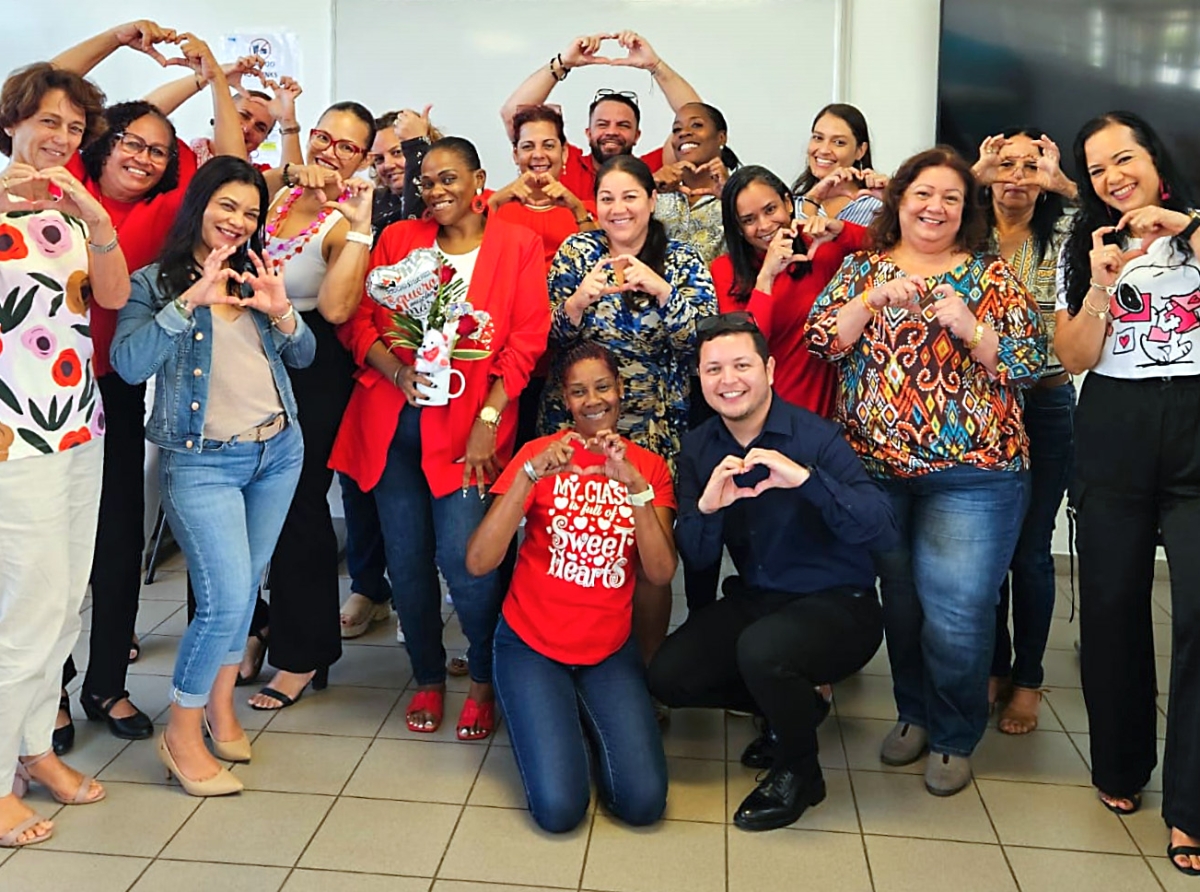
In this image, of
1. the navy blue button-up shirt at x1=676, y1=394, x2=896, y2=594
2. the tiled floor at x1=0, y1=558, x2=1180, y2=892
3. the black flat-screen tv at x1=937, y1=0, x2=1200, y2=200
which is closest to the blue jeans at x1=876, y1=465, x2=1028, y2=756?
the navy blue button-up shirt at x1=676, y1=394, x2=896, y2=594

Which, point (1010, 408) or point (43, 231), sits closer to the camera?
point (43, 231)

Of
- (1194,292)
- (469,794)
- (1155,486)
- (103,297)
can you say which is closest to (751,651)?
(469,794)

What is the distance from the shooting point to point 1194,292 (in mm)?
2195

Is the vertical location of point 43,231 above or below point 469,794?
above

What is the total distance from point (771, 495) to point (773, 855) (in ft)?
2.58

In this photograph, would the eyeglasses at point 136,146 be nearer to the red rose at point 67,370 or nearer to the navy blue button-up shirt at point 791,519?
the red rose at point 67,370

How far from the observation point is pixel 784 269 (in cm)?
270

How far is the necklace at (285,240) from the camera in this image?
9.00 ft

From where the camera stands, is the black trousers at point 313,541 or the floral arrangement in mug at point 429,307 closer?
the floral arrangement in mug at point 429,307

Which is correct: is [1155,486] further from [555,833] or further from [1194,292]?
[555,833]

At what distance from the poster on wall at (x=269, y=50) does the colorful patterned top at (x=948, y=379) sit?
10.00ft

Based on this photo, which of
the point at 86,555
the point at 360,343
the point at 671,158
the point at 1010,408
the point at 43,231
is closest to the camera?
the point at 43,231

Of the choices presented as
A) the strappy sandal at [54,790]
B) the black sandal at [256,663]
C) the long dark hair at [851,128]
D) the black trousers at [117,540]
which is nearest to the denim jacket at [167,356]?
the black trousers at [117,540]

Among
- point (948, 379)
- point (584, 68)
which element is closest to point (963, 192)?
point (948, 379)
